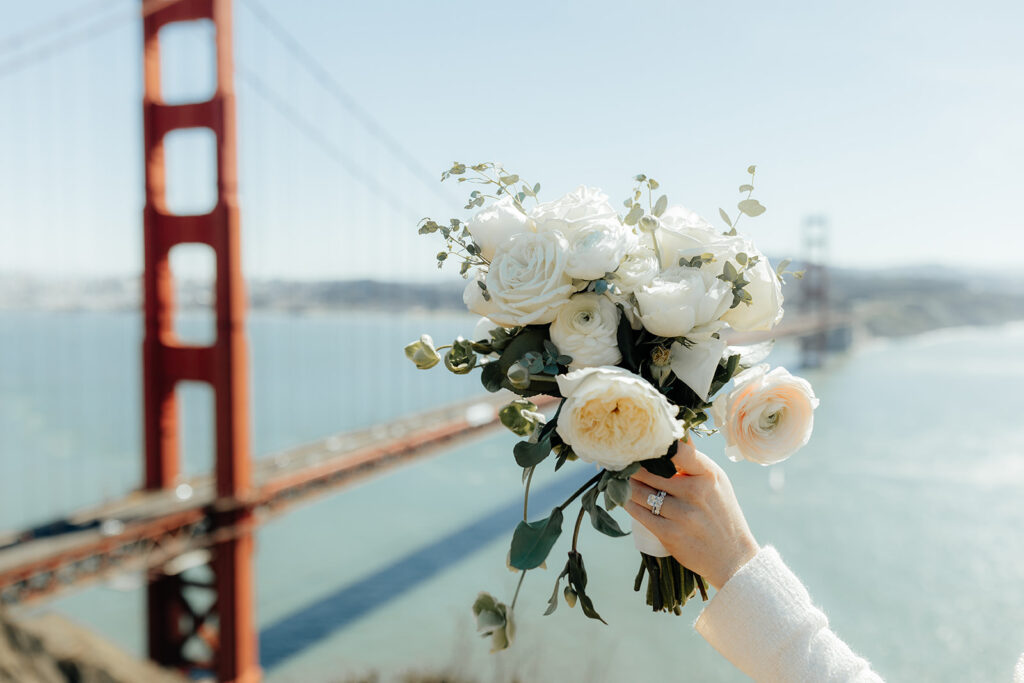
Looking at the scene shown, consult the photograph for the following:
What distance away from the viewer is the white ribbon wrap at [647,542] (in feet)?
2.66

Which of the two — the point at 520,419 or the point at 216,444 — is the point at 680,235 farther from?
the point at 216,444

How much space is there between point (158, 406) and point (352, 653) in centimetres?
365

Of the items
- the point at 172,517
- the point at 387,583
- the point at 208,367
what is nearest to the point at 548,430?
the point at 172,517

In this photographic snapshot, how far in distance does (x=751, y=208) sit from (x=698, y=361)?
0.59ft

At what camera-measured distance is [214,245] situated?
16.1 feet

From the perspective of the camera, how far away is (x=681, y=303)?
71 cm

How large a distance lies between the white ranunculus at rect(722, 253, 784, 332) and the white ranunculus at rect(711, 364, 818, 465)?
0.19ft

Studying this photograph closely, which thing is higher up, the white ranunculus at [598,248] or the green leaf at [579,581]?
the white ranunculus at [598,248]

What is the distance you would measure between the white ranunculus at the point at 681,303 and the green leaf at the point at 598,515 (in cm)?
17

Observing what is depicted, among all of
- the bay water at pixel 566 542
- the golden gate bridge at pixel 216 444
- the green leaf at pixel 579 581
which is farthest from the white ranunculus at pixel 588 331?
the golden gate bridge at pixel 216 444

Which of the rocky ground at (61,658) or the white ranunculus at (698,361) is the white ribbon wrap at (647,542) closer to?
the white ranunculus at (698,361)

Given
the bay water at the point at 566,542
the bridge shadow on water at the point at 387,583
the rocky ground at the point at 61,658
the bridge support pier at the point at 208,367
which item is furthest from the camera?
the bridge shadow on water at the point at 387,583

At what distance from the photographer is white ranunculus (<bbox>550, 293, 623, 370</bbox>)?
72 cm

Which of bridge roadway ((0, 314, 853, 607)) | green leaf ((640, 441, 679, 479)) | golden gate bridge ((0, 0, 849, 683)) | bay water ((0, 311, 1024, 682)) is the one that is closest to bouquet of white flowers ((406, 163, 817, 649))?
green leaf ((640, 441, 679, 479))
